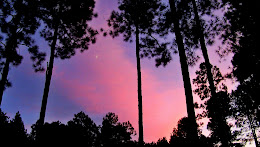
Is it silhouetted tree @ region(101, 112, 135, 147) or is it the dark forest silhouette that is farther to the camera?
silhouetted tree @ region(101, 112, 135, 147)

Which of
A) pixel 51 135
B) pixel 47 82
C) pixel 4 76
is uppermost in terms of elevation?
pixel 4 76

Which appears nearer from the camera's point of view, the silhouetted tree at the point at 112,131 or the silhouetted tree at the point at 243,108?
the silhouetted tree at the point at 243,108

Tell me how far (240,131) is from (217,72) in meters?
8.76

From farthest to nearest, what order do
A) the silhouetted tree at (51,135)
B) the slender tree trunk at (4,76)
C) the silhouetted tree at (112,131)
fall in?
the silhouetted tree at (112,131) < the slender tree trunk at (4,76) < the silhouetted tree at (51,135)

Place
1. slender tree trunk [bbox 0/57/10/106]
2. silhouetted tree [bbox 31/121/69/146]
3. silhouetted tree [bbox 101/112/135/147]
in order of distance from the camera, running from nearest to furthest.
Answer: silhouetted tree [bbox 31/121/69/146]
slender tree trunk [bbox 0/57/10/106]
silhouetted tree [bbox 101/112/135/147]

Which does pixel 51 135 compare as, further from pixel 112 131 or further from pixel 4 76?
pixel 112 131

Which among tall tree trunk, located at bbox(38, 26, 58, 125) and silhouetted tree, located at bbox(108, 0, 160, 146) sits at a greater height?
silhouetted tree, located at bbox(108, 0, 160, 146)

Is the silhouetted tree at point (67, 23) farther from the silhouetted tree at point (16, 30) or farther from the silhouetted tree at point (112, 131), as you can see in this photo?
the silhouetted tree at point (112, 131)

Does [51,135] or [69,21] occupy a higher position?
[69,21]

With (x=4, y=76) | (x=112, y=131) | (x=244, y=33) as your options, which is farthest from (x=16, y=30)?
(x=112, y=131)

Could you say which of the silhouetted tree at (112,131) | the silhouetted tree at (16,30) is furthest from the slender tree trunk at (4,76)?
the silhouetted tree at (112,131)

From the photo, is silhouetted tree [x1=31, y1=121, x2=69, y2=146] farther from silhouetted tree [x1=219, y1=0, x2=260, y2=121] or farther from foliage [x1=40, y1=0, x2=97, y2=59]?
silhouetted tree [x1=219, y1=0, x2=260, y2=121]

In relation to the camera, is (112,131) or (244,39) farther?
(112,131)

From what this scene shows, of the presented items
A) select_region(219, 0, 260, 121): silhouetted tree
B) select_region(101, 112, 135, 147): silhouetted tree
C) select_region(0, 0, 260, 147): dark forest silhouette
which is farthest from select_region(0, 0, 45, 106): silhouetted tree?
select_region(101, 112, 135, 147): silhouetted tree
